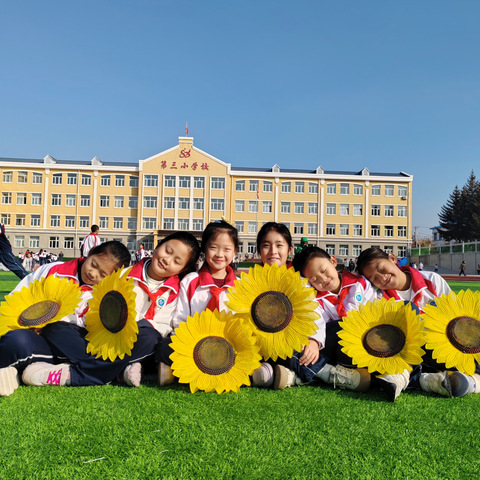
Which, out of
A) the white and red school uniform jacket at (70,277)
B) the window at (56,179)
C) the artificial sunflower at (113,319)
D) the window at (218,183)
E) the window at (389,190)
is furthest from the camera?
the window at (389,190)

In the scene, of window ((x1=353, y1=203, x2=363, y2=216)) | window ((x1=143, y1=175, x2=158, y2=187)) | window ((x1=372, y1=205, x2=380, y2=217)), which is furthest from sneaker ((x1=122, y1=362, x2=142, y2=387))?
window ((x1=372, y1=205, x2=380, y2=217))

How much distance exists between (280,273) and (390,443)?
994mm

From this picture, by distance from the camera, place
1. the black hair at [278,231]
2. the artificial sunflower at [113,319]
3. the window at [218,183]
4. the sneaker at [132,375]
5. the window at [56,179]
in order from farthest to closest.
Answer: the window at [218,183]
the window at [56,179]
the black hair at [278,231]
the sneaker at [132,375]
the artificial sunflower at [113,319]

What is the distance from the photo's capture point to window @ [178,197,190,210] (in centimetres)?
4441

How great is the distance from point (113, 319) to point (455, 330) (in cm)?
206

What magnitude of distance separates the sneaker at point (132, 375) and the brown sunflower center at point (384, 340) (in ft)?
4.67

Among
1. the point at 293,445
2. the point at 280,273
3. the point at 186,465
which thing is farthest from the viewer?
the point at 280,273

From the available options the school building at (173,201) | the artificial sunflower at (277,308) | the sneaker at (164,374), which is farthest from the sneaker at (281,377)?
the school building at (173,201)

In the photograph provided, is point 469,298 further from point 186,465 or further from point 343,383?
point 186,465

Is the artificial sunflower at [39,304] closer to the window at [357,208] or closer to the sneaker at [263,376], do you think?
the sneaker at [263,376]

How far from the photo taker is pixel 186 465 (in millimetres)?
1582

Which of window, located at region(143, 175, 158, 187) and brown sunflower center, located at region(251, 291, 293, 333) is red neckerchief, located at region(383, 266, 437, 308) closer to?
brown sunflower center, located at region(251, 291, 293, 333)

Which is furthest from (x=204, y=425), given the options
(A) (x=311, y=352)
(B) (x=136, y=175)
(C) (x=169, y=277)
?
(B) (x=136, y=175)

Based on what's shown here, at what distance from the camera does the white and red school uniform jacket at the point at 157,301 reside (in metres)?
3.00
